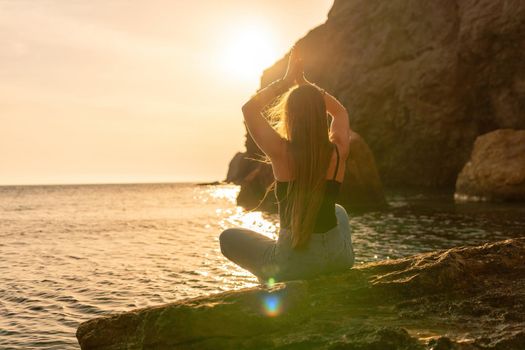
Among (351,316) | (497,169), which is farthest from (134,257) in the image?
(497,169)

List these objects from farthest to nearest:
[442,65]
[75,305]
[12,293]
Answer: [442,65], [12,293], [75,305]

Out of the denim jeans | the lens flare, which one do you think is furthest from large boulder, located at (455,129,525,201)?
the lens flare

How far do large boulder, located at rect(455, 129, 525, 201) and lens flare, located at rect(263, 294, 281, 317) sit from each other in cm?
2778

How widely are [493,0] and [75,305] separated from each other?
157ft

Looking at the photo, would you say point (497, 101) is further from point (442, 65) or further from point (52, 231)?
point (52, 231)

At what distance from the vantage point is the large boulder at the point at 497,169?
95.4 ft

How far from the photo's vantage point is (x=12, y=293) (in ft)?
34.8

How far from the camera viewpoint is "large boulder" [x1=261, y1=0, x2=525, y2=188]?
46.1 meters

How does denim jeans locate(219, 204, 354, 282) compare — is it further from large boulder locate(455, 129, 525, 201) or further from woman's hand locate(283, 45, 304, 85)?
large boulder locate(455, 129, 525, 201)

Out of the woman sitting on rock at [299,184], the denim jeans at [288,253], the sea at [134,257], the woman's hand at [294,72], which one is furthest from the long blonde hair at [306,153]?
the sea at [134,257]

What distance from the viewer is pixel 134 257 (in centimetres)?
1550

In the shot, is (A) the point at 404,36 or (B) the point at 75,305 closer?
(B) the point at 75,305

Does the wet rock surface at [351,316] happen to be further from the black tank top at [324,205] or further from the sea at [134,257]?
the sea at [134,257]

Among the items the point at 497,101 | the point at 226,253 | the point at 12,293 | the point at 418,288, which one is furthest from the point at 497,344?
the point at 497,101
